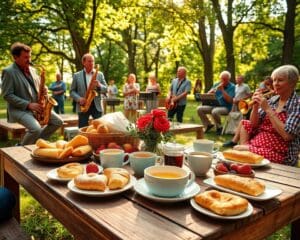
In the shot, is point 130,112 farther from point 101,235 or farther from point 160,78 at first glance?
point 160,78

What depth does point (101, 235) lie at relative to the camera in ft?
3.97

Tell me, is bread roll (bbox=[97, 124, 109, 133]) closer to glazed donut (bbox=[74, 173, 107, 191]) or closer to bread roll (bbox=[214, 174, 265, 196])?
glazed donut (bbox=[74, 173, 107, 191])

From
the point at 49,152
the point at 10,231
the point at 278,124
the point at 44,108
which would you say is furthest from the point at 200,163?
the point at 44,108

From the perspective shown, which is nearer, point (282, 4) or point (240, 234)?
point (240, 234)

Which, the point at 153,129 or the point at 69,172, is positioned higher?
the point at 153,129

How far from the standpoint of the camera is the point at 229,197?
Result: 4.38 ft

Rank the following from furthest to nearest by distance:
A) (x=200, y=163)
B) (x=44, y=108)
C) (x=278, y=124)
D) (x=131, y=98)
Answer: (x=131, y=98) < (x=44, y=108) < (x=278, y=124) < (x=200, y=163)

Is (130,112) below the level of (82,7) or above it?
below

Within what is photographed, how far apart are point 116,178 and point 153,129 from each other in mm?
592

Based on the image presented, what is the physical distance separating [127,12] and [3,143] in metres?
8.45

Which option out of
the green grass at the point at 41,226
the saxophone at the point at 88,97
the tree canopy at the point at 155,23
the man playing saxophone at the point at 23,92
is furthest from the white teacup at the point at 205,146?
the tree canopy at the point at 155,23

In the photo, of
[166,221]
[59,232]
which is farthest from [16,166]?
[166,221]

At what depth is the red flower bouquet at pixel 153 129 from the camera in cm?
203

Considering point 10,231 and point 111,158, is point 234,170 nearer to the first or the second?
point 111,158
